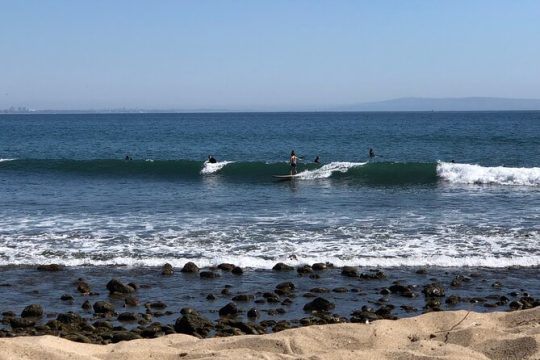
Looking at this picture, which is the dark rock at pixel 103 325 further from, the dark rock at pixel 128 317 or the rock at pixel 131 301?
the rock at pixel 131 301

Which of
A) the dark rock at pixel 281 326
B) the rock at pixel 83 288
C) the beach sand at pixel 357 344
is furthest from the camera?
the rock at pixel 83 288

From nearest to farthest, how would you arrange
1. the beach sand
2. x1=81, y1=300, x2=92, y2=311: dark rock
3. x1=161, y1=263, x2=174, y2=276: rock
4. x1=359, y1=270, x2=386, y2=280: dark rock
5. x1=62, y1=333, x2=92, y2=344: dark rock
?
the beach sand
x1=62, y1=333, x2=92, y2=344: dark rock
x1=81, y1=300, x2=92, y2=311: dark rock
x1=359, y1=270, x2=386, y2=280: dark rock
x1=161, y1=263, x2=174, y2=276: rock

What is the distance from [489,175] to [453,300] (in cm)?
2312

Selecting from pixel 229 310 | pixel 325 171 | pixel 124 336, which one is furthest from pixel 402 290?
pixel 325 171

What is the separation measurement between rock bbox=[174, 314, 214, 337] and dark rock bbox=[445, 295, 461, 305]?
14.3ft

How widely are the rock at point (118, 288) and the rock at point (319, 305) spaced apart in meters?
3.51

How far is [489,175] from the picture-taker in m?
34.4

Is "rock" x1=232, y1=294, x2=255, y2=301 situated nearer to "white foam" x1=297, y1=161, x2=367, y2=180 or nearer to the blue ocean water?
the blue ocean water

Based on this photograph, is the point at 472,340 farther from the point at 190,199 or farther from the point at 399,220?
the point at 190,199

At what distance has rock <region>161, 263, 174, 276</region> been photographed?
1486cm

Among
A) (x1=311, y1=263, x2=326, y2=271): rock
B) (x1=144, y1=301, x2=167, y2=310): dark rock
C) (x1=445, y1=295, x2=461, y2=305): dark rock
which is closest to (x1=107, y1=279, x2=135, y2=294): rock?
(x1=144, y1=301, x2=167, y2=310): dark rock

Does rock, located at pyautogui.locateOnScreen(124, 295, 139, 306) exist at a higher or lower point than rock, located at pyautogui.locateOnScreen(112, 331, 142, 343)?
lower

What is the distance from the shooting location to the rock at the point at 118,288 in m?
13.4

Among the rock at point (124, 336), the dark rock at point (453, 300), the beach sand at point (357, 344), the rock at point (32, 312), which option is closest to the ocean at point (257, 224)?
the dark rock at point (453, 300)
